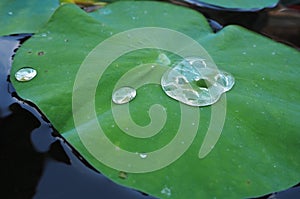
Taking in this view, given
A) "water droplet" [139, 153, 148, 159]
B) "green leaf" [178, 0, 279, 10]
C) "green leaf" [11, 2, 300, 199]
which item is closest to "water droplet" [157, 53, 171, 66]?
"green leaf" [11, 2, 300, 199]

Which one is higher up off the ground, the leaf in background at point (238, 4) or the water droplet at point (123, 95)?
the water droplet at point (123, 95)

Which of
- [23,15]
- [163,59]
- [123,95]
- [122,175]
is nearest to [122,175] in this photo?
[122,175]

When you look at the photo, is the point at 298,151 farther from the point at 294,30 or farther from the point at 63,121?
the point at 294,30

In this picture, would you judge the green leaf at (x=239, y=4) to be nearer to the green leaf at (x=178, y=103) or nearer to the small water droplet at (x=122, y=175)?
the green leaf at (x=178, y=103)

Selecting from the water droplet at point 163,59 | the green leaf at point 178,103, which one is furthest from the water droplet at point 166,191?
the water droplet at point 163,59

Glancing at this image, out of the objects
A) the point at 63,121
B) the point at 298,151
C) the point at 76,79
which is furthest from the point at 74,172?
the point at 298,151

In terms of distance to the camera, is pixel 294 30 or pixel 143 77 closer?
pixel 143 77

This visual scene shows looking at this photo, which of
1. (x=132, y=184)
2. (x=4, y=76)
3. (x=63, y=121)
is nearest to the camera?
(x=132, y=184)
